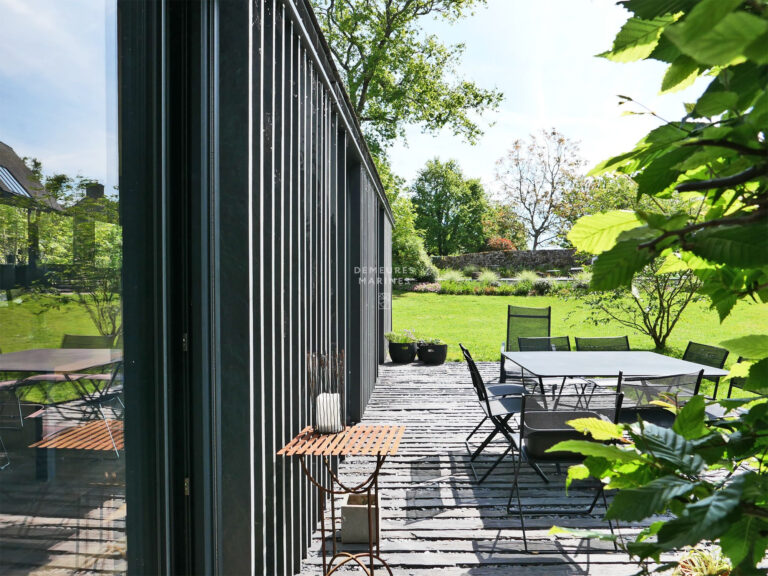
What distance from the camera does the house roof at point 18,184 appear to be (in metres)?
1.07

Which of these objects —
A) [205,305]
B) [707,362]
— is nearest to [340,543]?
[205,305]

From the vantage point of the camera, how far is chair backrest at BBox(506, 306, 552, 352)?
8.61 metres

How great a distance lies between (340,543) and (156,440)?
86.0 inches

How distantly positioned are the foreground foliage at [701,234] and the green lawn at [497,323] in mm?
11066

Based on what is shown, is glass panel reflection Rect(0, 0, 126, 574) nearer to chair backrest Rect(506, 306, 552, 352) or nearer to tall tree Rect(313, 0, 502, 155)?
chair backrest Rect(506, 306, 552, 352)

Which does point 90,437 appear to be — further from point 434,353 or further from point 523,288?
point 523,288

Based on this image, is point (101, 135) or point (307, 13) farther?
point (307, 13)

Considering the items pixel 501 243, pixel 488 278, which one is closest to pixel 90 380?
pixel 488 278

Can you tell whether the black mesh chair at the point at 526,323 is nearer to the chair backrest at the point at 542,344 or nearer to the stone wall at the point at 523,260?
the chair backrest at the point at 542,344

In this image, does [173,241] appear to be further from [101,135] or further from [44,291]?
[44,291]

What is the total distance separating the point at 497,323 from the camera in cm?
1631

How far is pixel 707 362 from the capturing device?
236 inches

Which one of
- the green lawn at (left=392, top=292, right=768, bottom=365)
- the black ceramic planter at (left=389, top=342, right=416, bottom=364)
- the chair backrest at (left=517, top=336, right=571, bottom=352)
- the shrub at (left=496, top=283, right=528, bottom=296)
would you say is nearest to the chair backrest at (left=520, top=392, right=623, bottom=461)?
the chair backrest at (left=517, top=336, right=571, bottom=352)

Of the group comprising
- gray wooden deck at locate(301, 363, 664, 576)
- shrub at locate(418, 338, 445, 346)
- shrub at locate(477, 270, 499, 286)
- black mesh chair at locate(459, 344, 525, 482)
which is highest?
shrub at locate(477, 270, 499, 286)
